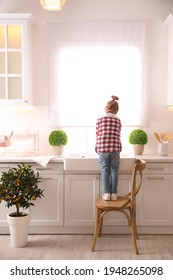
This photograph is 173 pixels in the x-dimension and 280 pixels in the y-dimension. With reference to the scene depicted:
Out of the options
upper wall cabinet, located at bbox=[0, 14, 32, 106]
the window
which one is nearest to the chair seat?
the window

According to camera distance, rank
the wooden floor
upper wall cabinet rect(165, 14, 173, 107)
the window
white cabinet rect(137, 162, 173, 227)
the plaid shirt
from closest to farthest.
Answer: the wooden floor
the plaid shirt
white cabinet rect(137, 162, 173, 227)
upper wall cabinet rect(165, 14, 173, 107)
the window

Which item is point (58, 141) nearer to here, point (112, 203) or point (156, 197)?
point (112, 203)

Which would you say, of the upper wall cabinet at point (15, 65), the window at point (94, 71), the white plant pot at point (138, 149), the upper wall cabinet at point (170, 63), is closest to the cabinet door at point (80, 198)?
the white plant pot at point (138, 149)

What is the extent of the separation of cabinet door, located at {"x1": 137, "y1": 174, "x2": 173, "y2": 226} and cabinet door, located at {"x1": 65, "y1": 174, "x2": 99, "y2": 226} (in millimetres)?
498

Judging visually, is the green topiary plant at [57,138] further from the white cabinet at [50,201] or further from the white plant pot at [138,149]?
the white plant pot at [138,149]

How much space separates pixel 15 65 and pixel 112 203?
1859mm

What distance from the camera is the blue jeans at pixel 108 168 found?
12.5 ft

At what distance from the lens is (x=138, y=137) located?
172 inches

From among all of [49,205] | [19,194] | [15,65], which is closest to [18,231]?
[19,194]

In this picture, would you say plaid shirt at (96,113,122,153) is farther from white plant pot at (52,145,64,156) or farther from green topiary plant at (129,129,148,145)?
white plant pot at (52,145,64,156)

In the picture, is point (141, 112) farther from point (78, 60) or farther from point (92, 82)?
point (78, 60)

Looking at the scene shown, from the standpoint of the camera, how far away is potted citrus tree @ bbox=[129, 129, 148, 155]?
4.37 m

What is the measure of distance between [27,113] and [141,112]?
135 centimetres
